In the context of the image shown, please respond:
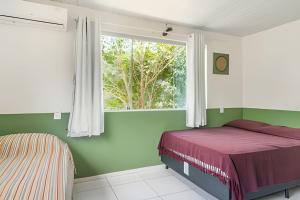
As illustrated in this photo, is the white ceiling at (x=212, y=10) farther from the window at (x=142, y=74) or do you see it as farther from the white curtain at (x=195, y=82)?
the window at (x=142, y=74)

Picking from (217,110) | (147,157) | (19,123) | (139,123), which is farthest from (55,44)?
(217,110)

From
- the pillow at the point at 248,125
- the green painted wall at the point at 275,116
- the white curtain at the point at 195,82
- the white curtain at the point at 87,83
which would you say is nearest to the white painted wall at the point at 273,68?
the green painted wall at the point at 275,116

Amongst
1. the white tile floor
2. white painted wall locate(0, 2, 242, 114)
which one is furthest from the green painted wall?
white painted wall locate(0, 2, 242, 114)

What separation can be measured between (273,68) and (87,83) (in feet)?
10.7

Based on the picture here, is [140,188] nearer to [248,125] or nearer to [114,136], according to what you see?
[114,136]

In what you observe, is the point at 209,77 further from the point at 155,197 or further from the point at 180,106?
the point at 155,197

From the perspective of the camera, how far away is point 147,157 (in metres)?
3.21

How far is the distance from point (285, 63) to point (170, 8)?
2.22 metres

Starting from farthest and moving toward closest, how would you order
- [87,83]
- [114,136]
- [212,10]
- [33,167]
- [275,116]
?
[275,116] → [114,136] → [212,10] → [87,83] → [33,167]

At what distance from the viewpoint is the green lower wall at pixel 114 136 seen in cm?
254

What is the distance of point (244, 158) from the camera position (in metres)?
1.97

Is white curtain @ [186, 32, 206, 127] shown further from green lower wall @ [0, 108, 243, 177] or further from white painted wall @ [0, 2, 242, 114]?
white painted wall @ [0, 2, 242, 114]

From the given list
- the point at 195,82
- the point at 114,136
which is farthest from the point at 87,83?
the point at 195,82

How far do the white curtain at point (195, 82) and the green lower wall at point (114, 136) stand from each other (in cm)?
24
